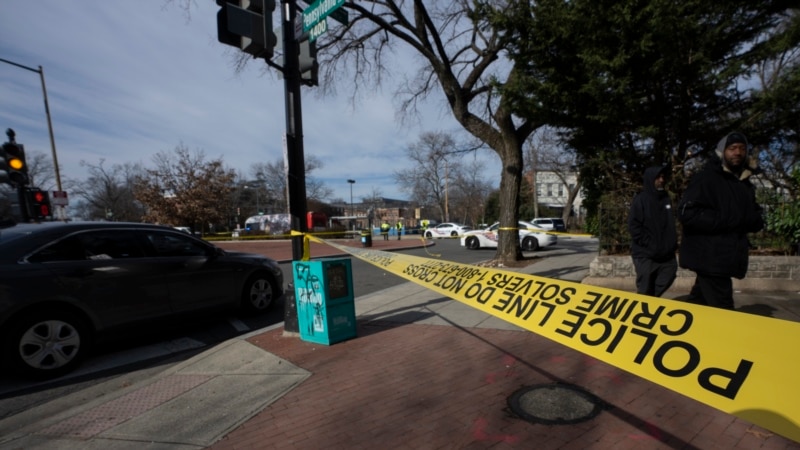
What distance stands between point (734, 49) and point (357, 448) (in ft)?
31.3

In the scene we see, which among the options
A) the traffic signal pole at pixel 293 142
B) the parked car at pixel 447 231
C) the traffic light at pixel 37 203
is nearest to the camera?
the traffic signal pole at pixel 293 142

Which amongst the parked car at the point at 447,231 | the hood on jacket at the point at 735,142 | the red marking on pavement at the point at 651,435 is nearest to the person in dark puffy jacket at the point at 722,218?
the hood on jacket at the point at 735,142

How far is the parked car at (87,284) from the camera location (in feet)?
13.0

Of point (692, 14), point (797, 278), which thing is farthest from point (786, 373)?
point (692, 14)

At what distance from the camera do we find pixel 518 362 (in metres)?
3.71

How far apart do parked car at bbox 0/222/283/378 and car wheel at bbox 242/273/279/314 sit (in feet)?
1.32

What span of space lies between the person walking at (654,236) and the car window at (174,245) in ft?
18.4

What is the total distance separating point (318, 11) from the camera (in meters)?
4.47

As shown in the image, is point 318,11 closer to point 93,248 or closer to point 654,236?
point 93,248

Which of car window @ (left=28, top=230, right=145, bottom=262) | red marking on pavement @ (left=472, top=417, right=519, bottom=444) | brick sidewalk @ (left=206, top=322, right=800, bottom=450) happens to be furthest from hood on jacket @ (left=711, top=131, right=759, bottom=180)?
car window @ (left=28, top=230, right=145, bottom=262)

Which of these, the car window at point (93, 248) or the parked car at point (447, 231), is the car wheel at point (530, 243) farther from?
the parked car at point (447, 231)

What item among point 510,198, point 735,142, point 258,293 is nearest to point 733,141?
point 735,142

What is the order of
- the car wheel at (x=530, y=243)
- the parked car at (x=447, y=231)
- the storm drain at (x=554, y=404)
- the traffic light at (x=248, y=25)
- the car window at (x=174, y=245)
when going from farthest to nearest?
the parked car at (x=447, y=231) < the car wheel at (x=530, y=243) < the car window at (x=174, y=245) < the traffic light at (x=248, y=25) < the storm drain at (x=554, y=404)

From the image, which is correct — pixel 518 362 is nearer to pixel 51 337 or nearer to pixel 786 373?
pixel 786 373
